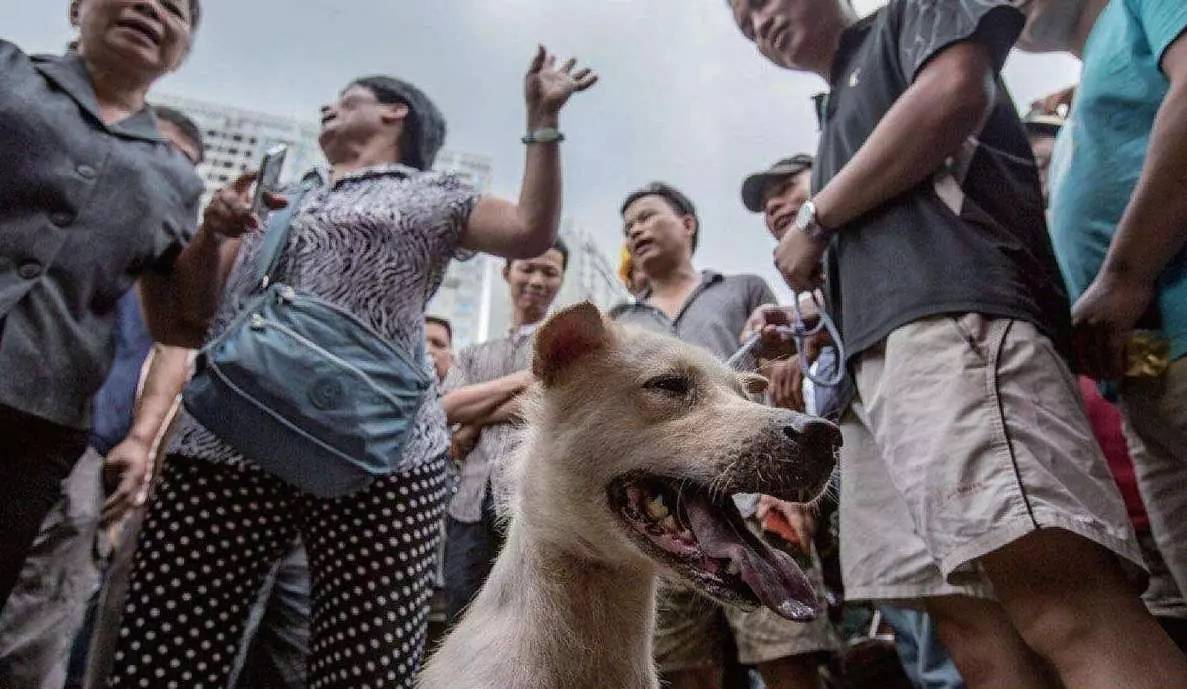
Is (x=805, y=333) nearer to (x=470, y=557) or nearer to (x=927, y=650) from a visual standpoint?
(x=927, y=650)

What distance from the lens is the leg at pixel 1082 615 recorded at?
4.90 ft

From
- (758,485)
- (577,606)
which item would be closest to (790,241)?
(758,485)

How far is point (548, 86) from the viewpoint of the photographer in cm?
252

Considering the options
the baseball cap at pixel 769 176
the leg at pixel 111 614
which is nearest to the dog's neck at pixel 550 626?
the leg at pixel 111 614

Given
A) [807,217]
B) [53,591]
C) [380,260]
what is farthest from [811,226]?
[53,591]

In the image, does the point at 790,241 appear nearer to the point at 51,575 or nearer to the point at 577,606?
the point at 577,606

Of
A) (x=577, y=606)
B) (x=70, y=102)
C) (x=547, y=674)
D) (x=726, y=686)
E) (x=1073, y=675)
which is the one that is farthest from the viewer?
(x=726, y=686)

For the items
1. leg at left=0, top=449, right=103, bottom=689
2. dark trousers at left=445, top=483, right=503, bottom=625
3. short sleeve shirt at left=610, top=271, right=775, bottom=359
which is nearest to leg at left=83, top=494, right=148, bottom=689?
leg at left=0, top=449, right=103, bottom=689

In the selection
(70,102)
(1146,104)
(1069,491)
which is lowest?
(1069,491)

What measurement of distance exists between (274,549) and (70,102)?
1.63 meters

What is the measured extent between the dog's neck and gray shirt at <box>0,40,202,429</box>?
1.46 meters

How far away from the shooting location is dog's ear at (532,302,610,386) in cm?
223

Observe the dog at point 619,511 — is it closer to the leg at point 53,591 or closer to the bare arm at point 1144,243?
the bare arm at point 1144,243

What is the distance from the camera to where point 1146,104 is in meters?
2.10
